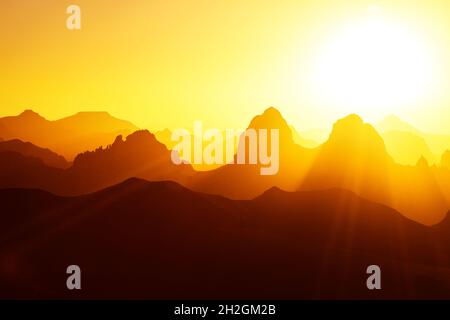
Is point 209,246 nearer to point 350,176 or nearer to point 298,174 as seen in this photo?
point 350,176

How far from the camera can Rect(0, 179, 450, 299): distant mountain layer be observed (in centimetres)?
5012

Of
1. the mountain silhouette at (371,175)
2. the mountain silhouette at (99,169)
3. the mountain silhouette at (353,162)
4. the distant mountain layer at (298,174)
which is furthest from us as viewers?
the mountain silhouette at (99,169)

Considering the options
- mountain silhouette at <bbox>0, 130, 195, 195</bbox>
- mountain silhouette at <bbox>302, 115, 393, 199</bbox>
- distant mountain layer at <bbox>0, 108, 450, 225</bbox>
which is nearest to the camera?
mountain silhouette at <bbox>302, 115, 393, 199</bbox>

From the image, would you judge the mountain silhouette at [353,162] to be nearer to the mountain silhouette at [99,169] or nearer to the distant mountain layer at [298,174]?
the distant mountain layer at [298,174]

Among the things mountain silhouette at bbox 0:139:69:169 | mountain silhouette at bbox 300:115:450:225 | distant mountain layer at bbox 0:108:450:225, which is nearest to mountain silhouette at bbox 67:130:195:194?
distant mountain layer at bbox 0:108:450:225

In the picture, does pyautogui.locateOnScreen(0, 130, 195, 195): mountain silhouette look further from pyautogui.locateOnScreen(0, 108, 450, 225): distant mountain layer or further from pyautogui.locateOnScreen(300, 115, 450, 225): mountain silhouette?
pyautogui.locateOnScreen(300, 115, 450, 225): mountain silhouette

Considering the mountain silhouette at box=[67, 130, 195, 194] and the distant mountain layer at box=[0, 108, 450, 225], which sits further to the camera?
the mountain silhouette at box=[67, 130, 195, 194]

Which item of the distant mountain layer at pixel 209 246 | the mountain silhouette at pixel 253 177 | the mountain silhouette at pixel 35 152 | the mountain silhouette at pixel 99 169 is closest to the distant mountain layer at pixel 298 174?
the mountain silhouette at pixel 253 177

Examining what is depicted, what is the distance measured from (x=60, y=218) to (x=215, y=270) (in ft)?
90.1

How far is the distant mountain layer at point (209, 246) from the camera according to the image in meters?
50.1

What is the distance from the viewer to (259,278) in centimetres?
5241

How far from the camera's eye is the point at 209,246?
205ft

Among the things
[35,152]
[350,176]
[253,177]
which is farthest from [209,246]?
[35,152]
